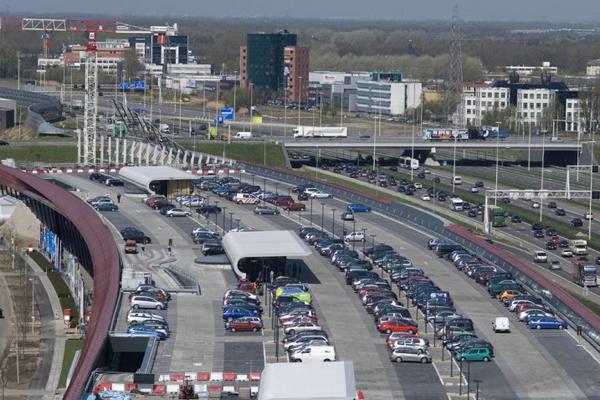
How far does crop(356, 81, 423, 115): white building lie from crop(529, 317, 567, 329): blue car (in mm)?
62572

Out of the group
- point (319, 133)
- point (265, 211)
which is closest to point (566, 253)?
point (265, 211)

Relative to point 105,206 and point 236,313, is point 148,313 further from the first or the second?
point 105,206

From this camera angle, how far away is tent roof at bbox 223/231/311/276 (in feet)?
87.9

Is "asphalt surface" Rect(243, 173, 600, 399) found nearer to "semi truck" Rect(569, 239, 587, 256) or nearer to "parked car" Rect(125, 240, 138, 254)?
"parked car" Rect(125, 240, 138, 254)

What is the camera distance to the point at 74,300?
32.0 metres

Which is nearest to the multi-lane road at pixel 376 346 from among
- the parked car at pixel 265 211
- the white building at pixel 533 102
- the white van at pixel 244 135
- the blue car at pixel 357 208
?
the parked car at pixel 265 211

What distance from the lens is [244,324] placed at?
2288 centimetres

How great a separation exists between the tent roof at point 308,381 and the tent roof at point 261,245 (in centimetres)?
725

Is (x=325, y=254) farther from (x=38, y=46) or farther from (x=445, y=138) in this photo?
(x=38, y=46)

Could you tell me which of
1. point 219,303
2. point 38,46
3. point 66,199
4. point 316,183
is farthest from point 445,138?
point 38,46

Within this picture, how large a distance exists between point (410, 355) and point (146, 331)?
355 centimetres

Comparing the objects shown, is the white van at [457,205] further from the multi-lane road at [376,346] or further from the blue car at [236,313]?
the blue car at [236,313]

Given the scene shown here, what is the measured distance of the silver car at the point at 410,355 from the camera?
2106 centimetres

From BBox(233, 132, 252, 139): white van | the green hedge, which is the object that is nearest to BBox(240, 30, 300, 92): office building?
BBox(233, 132, 252, 139): white van
